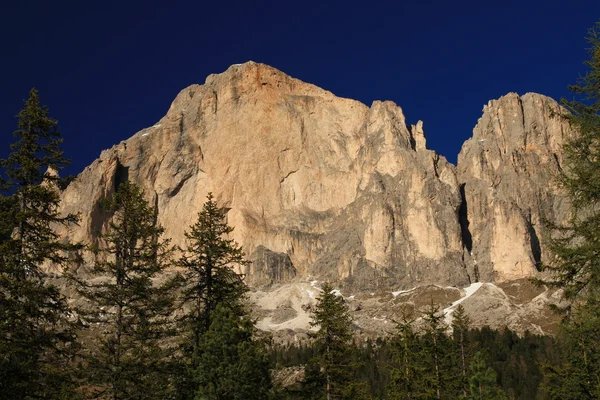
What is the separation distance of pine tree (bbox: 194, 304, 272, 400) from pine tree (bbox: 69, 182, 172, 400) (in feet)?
5.49

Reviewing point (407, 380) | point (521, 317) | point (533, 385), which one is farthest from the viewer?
point (521, 317)

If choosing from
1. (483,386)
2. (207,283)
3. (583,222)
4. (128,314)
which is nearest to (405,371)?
(483,386)

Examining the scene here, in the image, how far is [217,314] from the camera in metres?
24.7

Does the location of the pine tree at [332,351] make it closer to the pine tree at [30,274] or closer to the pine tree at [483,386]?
the pine tree at [483,386]

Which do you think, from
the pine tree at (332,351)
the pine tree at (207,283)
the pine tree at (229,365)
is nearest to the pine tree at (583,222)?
the pine tree at (229,365)

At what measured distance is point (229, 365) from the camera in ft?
76.5

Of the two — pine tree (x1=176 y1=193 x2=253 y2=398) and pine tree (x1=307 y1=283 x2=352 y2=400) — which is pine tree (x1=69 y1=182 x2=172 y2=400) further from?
pine tree (x1=307 y1=283 x2=352 y2=400)

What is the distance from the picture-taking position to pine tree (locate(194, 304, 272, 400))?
23094 mm

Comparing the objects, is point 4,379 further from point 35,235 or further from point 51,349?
point 35,235

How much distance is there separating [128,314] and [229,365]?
444cm

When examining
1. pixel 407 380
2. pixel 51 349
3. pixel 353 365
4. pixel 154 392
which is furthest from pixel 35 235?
pixel 407 380

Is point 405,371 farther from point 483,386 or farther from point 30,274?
point 30,274

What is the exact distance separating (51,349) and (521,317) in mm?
168721

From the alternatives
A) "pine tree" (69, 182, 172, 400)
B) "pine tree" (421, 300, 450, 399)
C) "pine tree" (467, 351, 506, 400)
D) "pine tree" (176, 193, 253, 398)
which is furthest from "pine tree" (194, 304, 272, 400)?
"pine tree" (467, 351, 506, 400)
